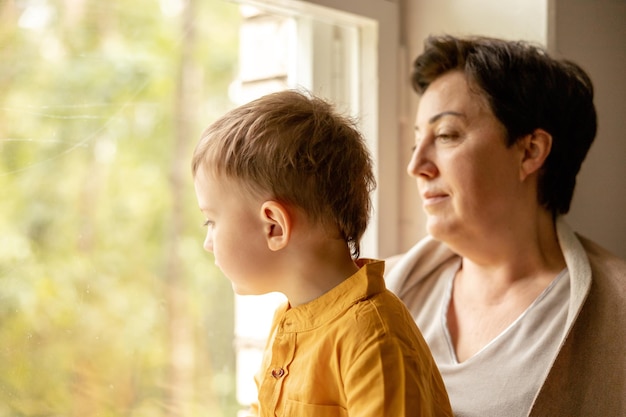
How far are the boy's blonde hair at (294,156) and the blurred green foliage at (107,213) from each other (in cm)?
32

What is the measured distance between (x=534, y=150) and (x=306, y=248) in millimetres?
664

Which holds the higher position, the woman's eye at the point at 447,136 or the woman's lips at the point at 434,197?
the woman's eye at the point at 447,136

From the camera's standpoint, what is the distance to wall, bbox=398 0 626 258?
1.81 metres

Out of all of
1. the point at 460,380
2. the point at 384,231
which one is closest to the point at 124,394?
the point at 460,380

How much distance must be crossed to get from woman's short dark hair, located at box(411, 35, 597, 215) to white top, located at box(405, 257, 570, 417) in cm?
23

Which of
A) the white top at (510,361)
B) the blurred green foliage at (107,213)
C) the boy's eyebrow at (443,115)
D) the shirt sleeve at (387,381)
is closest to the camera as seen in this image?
the shirt sleeve at (387,381)

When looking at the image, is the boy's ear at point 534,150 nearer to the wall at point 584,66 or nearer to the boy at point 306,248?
the wall at point 584,66

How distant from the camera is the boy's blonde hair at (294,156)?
104cm

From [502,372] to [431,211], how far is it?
0.35m

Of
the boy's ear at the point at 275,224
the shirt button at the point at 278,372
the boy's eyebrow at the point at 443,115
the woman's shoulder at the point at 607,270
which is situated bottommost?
the shirt button at the point at 278,372

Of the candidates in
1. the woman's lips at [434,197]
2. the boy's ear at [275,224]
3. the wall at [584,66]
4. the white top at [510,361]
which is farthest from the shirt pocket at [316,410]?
the wall at [584,66]

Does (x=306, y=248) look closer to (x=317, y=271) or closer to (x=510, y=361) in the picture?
(x=317, y=271)

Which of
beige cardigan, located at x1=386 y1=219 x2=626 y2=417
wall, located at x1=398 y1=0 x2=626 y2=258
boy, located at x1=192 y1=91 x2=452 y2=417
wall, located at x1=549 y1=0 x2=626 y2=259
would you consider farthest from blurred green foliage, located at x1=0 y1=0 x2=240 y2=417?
wall, located at x1=549 y1=0 x2=626 y2=259

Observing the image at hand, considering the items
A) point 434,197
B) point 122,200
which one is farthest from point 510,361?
point 122,200
